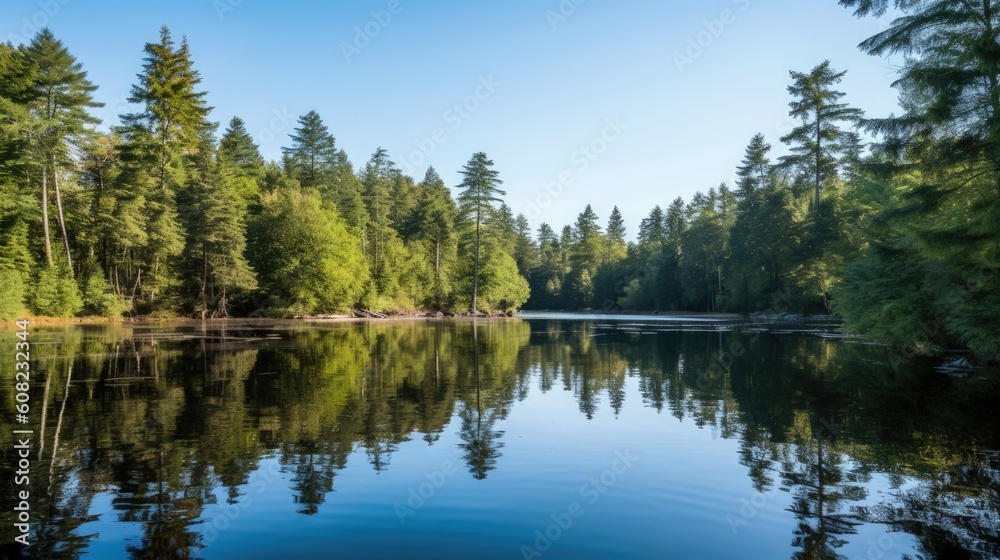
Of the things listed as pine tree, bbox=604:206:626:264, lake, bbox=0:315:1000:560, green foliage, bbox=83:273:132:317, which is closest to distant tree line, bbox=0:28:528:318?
green foliage, bbox=83:273:132:317

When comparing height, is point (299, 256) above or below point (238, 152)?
below

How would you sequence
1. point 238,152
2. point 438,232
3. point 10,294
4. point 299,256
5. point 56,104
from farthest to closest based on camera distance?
point 438,232 < point 238,152 < point 299,256 < point 56,104 < point 10,294

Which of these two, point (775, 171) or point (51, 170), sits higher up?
point (775, 171)

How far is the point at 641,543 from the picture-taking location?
587 centimetres

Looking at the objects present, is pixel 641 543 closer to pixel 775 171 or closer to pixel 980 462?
pixel 980 462

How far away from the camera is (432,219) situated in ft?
269

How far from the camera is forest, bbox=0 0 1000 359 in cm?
1579

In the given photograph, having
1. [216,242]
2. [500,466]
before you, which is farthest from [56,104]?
[500,466]

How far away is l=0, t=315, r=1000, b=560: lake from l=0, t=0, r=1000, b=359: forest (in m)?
6.63

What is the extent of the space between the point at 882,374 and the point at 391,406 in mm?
16109

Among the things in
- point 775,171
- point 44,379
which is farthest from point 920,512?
point 775,171

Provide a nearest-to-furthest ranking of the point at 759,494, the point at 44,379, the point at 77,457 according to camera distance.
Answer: the point at 759,494, the point at 77,457, the point at 44,379

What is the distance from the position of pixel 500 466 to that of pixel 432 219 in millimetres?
74878

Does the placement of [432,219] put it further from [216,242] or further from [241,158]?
[216,242]
